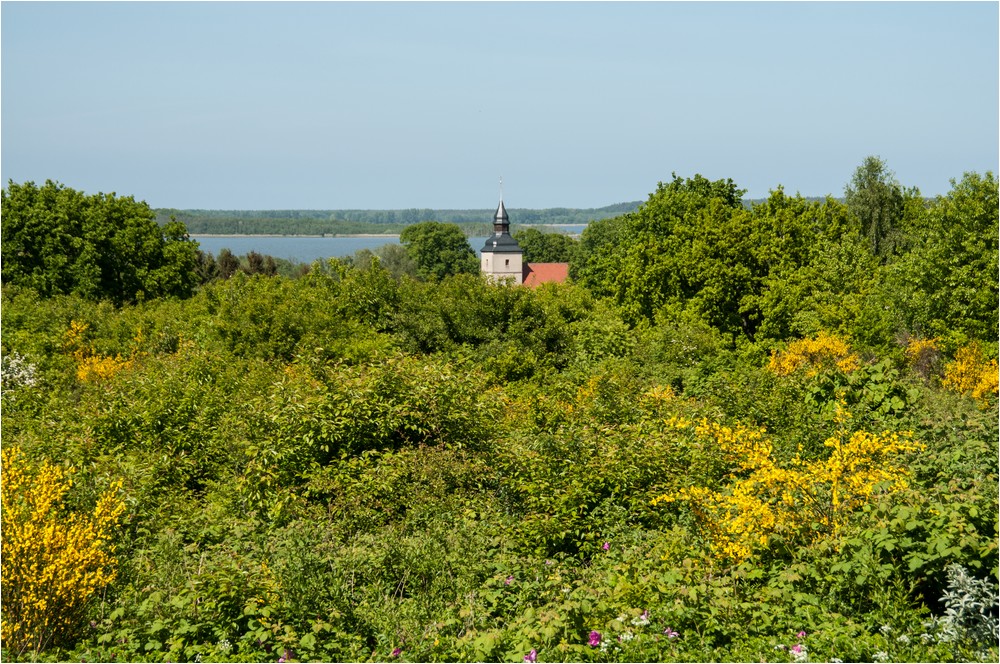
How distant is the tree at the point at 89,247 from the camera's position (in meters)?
38.8

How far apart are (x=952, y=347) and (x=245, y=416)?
19.7 meters

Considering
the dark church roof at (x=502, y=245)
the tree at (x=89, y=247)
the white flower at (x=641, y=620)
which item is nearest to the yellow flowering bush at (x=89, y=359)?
the tree at (x=89, y=247)

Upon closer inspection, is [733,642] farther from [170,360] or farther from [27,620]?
[170,360]

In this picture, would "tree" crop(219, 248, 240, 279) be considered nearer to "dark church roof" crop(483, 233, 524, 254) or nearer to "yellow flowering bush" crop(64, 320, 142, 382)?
"dark church roof" crop(483, 233, 524, 254)

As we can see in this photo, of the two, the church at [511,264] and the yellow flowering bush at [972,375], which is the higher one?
the church at [511,264]

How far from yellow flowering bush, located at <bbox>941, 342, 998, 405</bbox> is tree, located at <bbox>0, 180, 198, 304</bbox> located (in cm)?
3026

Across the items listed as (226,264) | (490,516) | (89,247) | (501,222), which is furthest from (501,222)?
(490,516)

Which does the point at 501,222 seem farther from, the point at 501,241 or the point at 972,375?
the point at 972,375

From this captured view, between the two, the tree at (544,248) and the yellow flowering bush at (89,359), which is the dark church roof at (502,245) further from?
the yellow flowering bush at (89,359)

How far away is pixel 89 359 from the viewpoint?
23.0 metres

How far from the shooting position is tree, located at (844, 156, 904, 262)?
51.4 metres

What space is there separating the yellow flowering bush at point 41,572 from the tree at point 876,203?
50.7 metres

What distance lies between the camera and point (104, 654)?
689 centimetres

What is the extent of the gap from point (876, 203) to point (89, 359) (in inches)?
1746
